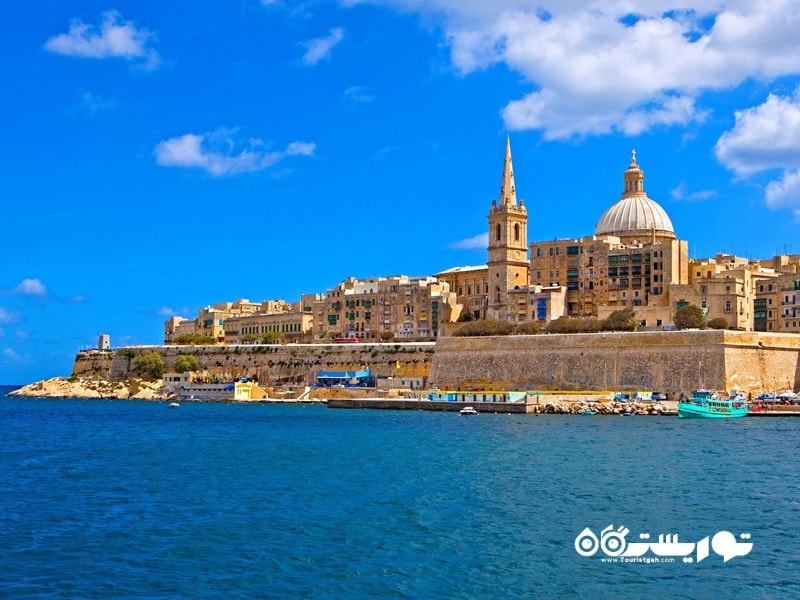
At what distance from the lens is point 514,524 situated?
16188 mm

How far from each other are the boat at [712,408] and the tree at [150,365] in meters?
36.9

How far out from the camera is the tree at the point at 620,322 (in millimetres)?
51625

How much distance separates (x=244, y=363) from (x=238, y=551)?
5228 cm

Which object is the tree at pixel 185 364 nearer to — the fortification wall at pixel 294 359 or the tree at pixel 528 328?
the fortification wall at pixel 294 359

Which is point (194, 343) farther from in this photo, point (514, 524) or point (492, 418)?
point (514, 524)

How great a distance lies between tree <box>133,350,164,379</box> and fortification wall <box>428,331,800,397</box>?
72.9 feet

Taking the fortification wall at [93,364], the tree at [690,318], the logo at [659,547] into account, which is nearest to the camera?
the logo at [659,547]

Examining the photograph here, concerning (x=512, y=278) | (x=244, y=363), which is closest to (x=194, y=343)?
(x=244, y=363)

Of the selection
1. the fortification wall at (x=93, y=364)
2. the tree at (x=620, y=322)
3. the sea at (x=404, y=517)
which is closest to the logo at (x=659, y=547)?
the sea at (x=404, y=517)

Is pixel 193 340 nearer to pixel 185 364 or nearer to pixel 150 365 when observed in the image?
Result: pixel 150 365

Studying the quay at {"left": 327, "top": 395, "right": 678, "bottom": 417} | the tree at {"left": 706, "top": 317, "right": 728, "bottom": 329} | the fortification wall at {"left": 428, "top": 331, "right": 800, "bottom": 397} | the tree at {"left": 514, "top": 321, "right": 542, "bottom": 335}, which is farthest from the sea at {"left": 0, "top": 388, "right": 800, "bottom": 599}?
the tree at {"left": 514, "top": 321, "right": 542, "bottom": 335}

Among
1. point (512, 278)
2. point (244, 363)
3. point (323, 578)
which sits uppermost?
point (512, 278)

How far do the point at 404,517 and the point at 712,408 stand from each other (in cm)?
2537

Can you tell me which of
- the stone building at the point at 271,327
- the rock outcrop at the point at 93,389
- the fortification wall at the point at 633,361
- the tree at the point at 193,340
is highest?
the stone building at the point at 271,327
